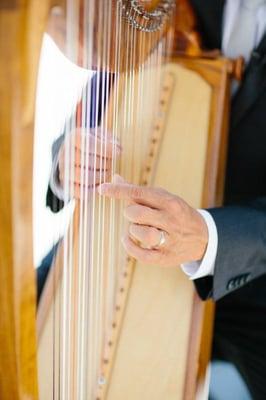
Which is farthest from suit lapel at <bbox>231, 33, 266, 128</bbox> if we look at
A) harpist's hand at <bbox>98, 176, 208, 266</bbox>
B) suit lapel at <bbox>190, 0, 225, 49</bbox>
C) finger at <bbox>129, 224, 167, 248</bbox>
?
finger at <bbox>129, 224, 167, 248</bbox>

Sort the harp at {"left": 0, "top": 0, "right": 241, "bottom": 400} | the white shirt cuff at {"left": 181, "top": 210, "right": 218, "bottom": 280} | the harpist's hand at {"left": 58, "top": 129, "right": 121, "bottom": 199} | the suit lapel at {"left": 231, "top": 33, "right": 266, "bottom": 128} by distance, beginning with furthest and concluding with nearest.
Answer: the suit lapel at {"left": 231, "top": 33, "right": 266, "bottom": 128}, the white shirt cuff at {"left": 181, "top": 210, "right": 218, "bottom": 280}, the harpist's hand at {"left": 58, "top": 129, "right": 121, "bottom": 199}, the harp at {"left": 0, "top": 0, "right": 241, "bottom": 400}

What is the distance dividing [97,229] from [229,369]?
443 mm

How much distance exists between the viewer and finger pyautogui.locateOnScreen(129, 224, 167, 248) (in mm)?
687

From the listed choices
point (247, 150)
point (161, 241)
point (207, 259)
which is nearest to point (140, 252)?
point (161, 241)

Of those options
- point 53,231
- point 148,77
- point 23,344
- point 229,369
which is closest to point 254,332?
point 229,369

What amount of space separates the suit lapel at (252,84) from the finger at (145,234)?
46cm

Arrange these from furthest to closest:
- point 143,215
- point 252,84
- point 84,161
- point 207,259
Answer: point 252,84, point 207,259, point 143,215, point 84,161

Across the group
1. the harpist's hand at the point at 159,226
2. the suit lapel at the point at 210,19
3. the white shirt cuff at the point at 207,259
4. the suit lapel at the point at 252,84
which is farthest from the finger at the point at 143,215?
the suit lapel at the point at 210,19

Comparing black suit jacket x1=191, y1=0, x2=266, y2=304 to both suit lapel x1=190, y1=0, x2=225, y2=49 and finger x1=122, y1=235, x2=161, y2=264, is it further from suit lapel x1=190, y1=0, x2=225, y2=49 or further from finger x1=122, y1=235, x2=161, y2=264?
finger x1=122, y1=235, x2=161, y2=264

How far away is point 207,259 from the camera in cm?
82

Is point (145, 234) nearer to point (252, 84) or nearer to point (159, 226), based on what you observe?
point (159, 226)

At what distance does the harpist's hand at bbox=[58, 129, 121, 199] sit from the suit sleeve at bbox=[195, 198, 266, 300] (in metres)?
0.23

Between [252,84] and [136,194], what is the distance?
0.51m

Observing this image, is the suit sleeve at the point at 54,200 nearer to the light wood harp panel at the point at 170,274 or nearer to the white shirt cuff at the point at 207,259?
the light wood harp panel at the point at 170,274
